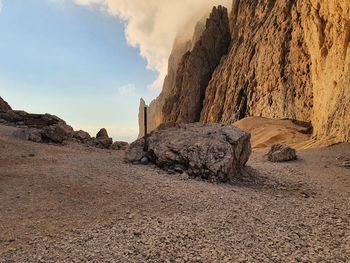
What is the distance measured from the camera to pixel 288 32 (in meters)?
44.3

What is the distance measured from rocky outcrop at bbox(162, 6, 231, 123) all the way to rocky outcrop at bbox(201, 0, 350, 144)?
11.2ft

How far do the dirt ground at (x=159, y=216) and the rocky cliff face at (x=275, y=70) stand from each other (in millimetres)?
10400

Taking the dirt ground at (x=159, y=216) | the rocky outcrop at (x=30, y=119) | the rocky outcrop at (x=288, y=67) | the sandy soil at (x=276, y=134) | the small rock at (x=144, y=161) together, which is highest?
the rocky outcrop at (x=288, y=67)

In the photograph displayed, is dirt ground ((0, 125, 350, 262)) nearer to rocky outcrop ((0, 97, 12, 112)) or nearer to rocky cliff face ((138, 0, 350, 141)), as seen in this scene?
rocky cliff face ((138, 0, 350, 141))

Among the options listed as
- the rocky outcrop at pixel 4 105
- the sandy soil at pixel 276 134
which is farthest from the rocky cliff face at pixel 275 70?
the rocky outcrop at pixel 4 105

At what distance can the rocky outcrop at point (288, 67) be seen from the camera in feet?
68.9

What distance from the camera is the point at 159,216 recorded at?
8258mm

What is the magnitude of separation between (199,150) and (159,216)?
489cm

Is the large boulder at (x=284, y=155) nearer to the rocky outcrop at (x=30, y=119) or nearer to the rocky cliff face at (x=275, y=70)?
the rocky cliff face at (x=275, y=70)

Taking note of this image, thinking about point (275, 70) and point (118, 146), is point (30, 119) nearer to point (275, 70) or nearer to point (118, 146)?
point (118, 146)

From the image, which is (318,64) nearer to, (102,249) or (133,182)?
(133,182)

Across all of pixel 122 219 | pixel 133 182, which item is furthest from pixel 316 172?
→ pixel 122 219

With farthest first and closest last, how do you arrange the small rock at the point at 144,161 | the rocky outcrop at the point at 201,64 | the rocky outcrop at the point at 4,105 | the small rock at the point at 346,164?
the rocky outcrop at the point at 201,64, the rocky outcrop at the point at 4,105, the small rock at the point at 346,164, the small rock at the point at 144,161

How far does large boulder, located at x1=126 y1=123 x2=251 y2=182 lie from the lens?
1242cm
